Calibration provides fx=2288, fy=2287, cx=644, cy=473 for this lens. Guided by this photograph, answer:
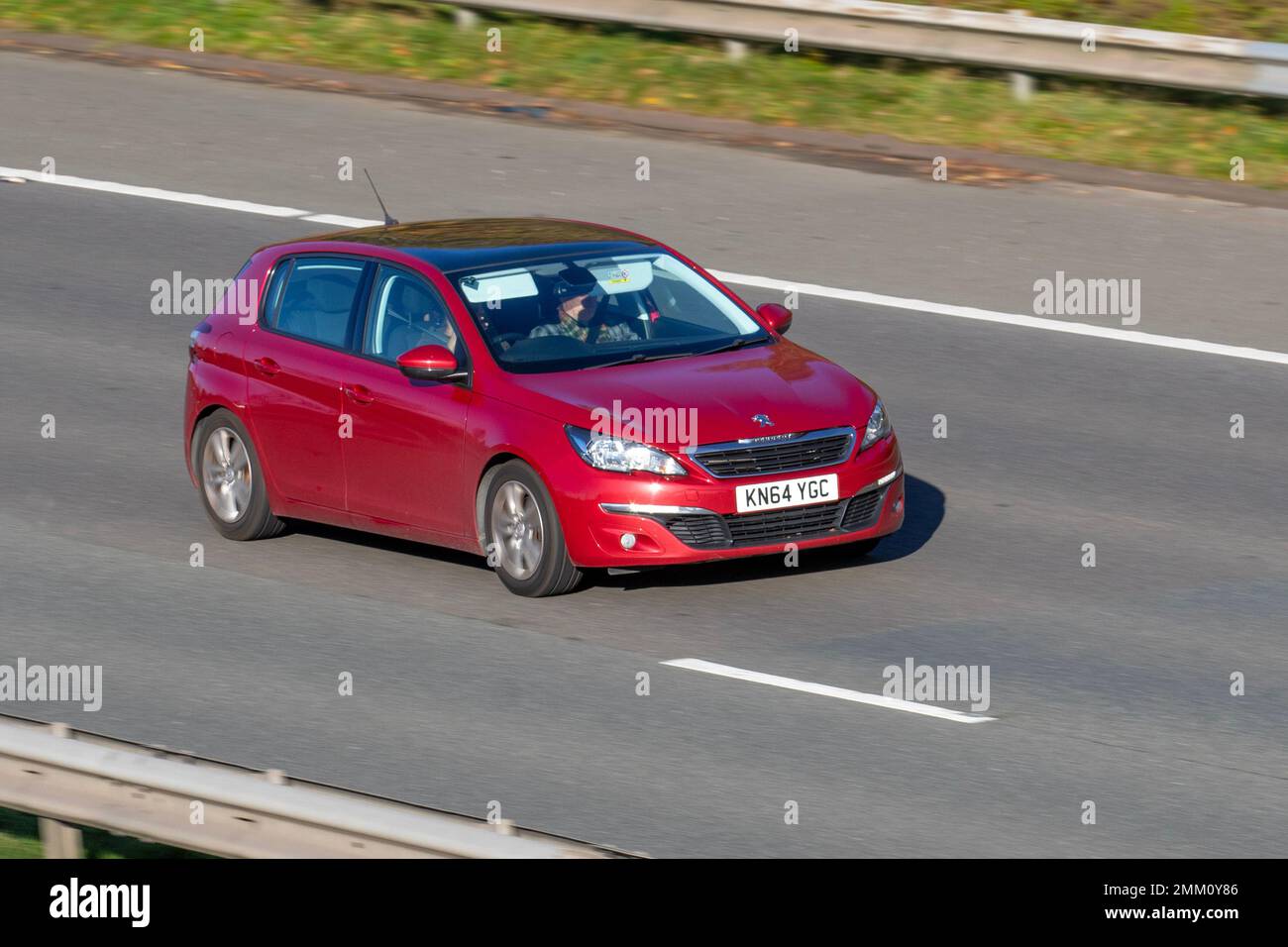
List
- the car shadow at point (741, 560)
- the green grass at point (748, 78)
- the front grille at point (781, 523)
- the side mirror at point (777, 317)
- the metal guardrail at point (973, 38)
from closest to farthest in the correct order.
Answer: the front grille at point (781, 523) → the car shadow at point (741, 560) → the side mirror at point (777, 317) → the metal guardrail at point (973, 38) → the green grass at point (748, 78)

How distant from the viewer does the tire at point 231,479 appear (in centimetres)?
1217

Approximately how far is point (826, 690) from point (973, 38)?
434 inches

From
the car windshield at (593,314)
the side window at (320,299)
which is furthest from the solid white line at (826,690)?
the side window at (320,299)

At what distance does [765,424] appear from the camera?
417 inches

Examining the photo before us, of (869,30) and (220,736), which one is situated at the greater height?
(869,30)

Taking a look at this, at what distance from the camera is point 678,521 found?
10461 millimetres

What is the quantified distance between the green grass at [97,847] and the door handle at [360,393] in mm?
3639

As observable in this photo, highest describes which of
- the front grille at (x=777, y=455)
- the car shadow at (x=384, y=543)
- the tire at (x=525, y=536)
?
the front grille at (x=777, y=455)

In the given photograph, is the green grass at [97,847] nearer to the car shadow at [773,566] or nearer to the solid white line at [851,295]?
the car shadow at [773,566]

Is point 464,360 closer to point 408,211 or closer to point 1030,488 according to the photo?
point 1030,488

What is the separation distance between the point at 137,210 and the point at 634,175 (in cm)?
394

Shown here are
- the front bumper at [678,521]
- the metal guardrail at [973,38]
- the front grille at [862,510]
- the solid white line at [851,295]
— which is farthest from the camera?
the metal guardrail at [973,38]

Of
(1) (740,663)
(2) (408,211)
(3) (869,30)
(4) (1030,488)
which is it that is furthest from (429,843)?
(3) (869,30)
